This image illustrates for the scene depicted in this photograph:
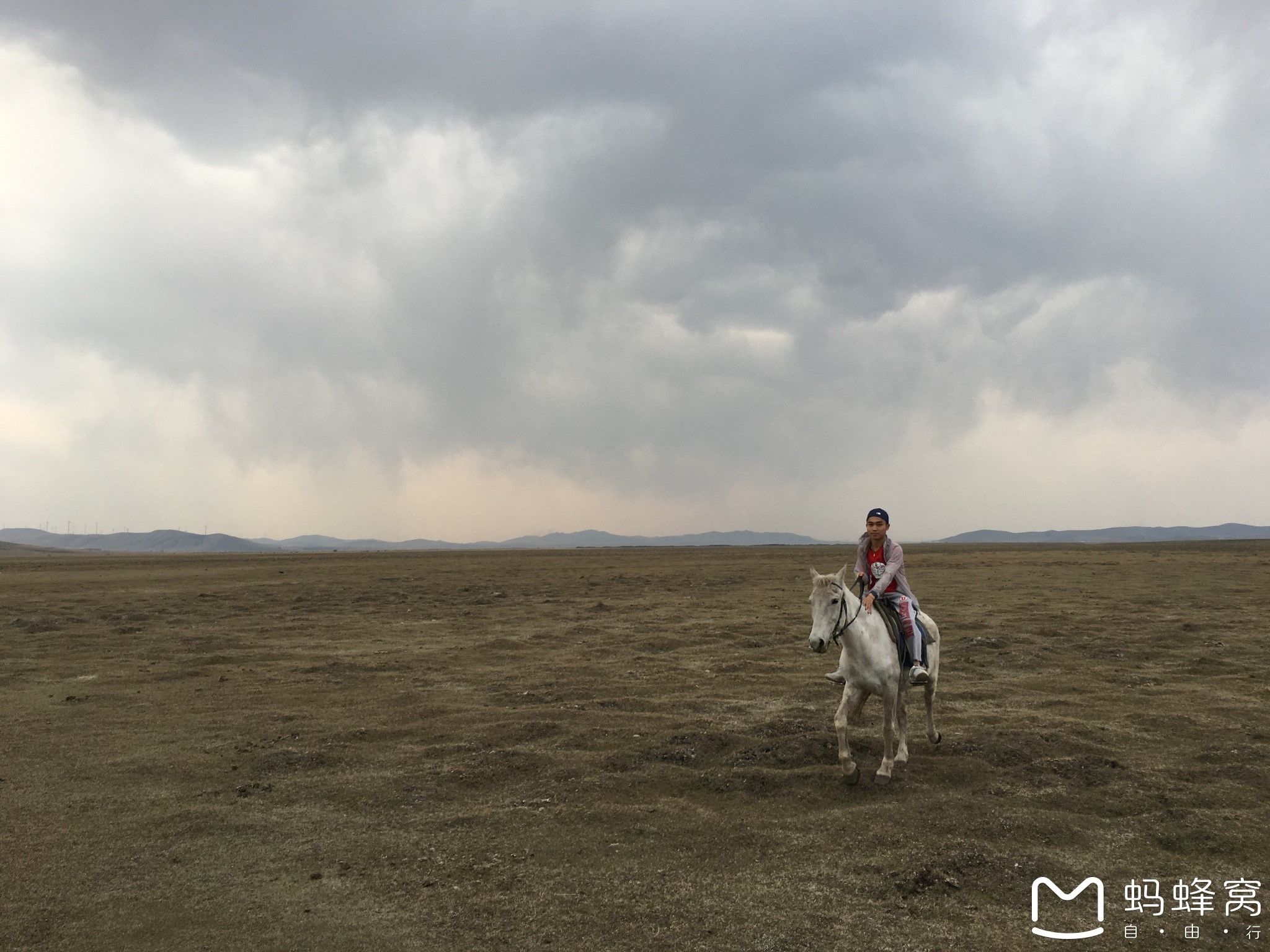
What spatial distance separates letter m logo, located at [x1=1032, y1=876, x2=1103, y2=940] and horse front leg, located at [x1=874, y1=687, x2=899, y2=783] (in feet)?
6.80

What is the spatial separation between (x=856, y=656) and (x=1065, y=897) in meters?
2.80

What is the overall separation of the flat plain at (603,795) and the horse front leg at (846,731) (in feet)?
0.57

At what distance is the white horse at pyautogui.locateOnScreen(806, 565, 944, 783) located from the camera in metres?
7.68

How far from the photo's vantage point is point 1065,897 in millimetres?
5707

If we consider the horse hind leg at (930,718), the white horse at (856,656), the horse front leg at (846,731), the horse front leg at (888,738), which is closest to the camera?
the white horse at (856,656)

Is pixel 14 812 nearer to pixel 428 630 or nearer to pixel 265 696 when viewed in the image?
pixel 265 696

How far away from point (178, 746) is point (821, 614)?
8.67 meters

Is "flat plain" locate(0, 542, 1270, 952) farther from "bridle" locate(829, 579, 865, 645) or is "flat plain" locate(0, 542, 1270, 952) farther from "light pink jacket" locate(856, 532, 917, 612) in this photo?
"light pink jacket" locate(856, 532, 917, 612)

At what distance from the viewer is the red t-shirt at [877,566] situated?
8641 millimetres

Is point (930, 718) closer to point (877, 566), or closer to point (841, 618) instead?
point (877, 566)

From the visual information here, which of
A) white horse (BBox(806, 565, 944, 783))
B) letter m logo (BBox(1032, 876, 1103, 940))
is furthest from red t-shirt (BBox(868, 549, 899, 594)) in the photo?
letter m logo (BBox(1032, 876, 1103, 940))

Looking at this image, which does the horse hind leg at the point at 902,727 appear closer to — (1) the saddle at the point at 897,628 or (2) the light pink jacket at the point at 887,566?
(1) the saddle at the point at 897,628

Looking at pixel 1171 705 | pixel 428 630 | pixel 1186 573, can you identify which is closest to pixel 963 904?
pixel 1171 705

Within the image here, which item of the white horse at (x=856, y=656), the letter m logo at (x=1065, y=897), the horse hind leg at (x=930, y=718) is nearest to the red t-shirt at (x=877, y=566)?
the white horse at (x=856, y=656)
